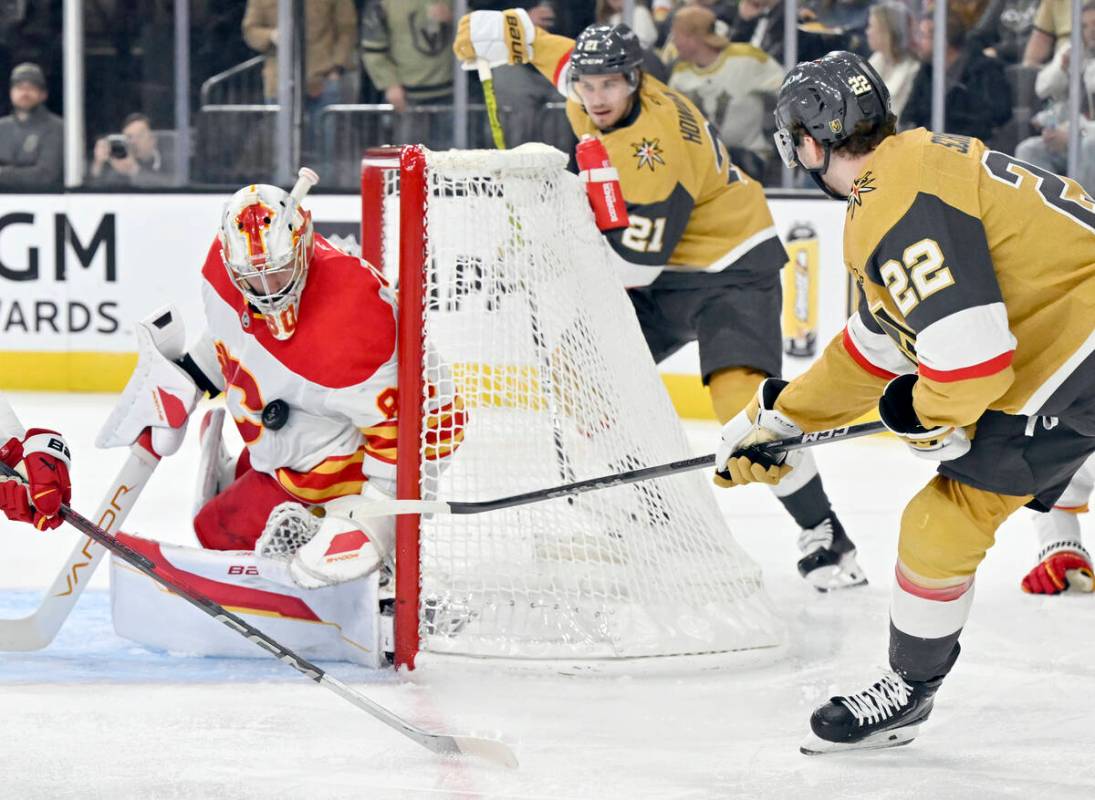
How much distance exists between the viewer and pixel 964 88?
570 cm

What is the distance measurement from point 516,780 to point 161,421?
1009mm

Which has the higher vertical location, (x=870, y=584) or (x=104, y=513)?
(x=104, y=513)

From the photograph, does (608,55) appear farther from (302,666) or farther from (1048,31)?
(1048,31)

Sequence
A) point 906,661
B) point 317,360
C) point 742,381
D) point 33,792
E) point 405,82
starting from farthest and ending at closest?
point 405,82
point 742,381
point 317,360
point 906,661
point 33,792

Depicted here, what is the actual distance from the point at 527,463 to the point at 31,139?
4.16m

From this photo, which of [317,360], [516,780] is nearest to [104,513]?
[317,360]

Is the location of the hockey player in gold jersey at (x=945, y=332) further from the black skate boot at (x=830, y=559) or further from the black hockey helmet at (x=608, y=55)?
the black hockey helmet at (x=608, y=55)

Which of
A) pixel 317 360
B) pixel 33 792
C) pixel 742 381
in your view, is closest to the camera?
pixel 33 792

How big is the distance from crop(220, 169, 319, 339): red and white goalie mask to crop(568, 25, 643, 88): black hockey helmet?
35.8 inches

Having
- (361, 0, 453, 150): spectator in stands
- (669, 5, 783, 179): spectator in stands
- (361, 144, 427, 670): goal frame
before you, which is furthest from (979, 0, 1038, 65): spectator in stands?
(361, 144, 427, 670): goal frame

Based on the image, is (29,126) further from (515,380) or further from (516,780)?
(516,780)

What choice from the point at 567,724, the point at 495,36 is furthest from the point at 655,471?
the point at 495,36

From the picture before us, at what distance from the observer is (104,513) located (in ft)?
9.78

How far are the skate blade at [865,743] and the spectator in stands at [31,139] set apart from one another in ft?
15.6
